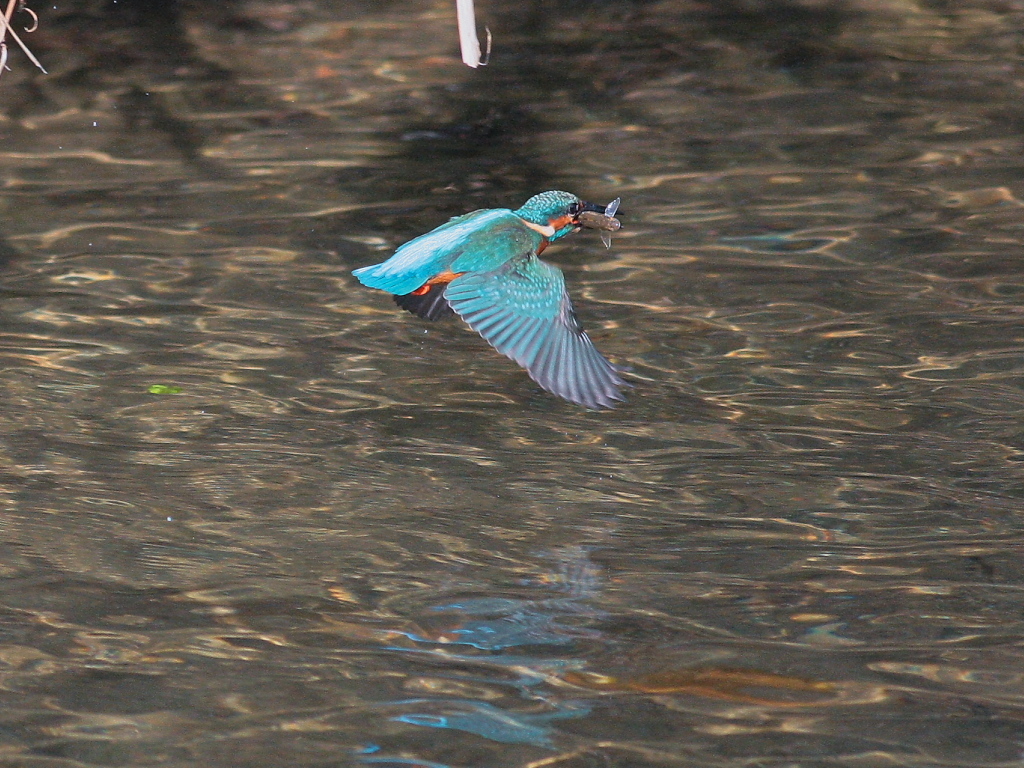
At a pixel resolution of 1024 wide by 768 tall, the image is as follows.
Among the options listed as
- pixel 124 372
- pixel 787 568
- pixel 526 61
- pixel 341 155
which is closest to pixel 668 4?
pixel 526 61

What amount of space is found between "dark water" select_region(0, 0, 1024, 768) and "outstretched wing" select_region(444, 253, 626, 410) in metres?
0.34

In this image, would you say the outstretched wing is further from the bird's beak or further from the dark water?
the bird's beak

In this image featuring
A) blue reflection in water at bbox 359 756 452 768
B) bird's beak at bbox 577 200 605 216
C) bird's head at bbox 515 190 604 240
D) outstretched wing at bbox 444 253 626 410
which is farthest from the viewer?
bird's beak at bbox 577 200 605 216

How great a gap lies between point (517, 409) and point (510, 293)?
2.33 ft

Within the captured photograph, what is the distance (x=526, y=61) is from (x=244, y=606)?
6121mm

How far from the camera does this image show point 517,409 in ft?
16.9

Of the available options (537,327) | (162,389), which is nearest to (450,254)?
(537,327)

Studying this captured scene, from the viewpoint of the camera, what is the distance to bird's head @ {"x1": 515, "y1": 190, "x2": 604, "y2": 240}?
5.00m

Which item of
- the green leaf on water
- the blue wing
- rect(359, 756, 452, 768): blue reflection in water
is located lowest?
rect(359, 756, 452, 768): blue reflection in water

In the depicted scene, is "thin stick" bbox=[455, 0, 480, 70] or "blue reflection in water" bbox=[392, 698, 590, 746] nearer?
"blue reflection in water" bbox=[392, 698, 590, 746]

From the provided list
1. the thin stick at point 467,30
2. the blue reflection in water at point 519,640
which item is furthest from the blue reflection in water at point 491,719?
the thin stick at point 467,30

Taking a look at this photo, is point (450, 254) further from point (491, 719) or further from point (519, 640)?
point (491, 719)

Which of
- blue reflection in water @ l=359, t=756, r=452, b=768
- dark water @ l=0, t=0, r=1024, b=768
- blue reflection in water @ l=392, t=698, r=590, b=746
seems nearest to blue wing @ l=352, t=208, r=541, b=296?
dark water @ l=0, t=0, r=1024, b=768

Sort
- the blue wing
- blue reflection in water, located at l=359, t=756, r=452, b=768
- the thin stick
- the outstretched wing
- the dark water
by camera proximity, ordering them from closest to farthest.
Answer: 1. blue reflection in water, located at l=359, t=756, r=452, b=768
2. the dark water
3. the thin stick
4. the outstretched wing
5. the blue wing
